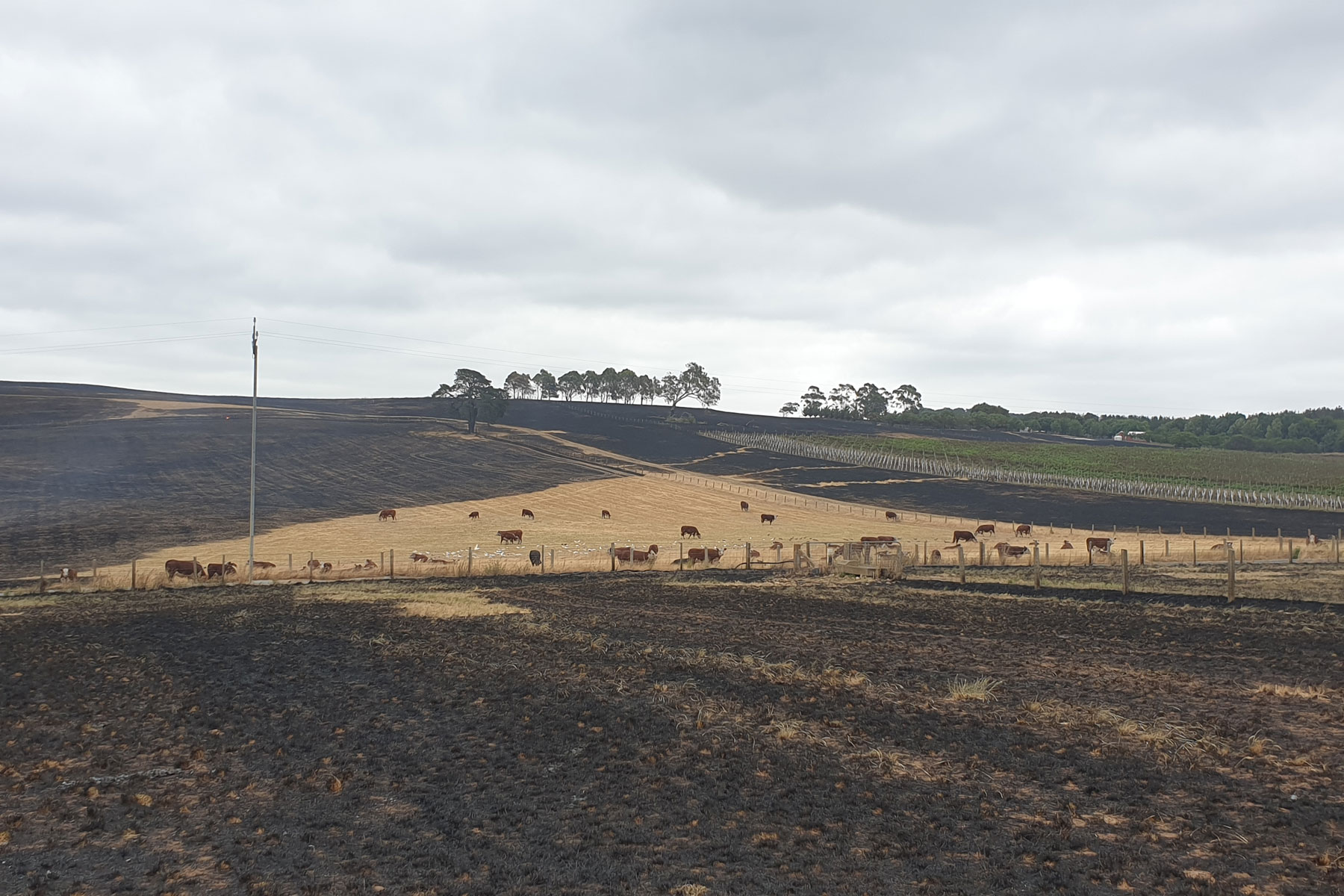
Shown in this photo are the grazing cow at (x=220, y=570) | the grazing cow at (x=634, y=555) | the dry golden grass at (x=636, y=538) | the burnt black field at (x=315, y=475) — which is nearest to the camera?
the grazing cow at (x=220, y=570)

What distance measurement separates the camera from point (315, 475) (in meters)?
82.6

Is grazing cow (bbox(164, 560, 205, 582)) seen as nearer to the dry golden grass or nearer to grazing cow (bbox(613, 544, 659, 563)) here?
the dry golden grass

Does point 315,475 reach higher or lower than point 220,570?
higher

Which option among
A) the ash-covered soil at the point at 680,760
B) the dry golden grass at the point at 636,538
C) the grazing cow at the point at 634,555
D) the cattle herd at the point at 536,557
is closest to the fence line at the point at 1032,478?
the dry golden grass at the point at 636,538

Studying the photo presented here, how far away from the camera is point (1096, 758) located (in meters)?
13.1

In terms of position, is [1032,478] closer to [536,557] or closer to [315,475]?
[536,557]

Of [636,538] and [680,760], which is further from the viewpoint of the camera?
[636,538]

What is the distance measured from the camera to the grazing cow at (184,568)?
40.1m

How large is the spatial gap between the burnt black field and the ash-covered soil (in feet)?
114

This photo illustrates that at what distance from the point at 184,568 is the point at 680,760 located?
36513 millimetres

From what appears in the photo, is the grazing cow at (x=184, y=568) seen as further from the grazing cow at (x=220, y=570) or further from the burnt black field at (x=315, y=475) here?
the burnt black field at (x=315, y=475)

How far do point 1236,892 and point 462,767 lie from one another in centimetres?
1009

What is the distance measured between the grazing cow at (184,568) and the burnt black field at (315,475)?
8.75m

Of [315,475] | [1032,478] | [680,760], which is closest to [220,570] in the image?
[680,760]
